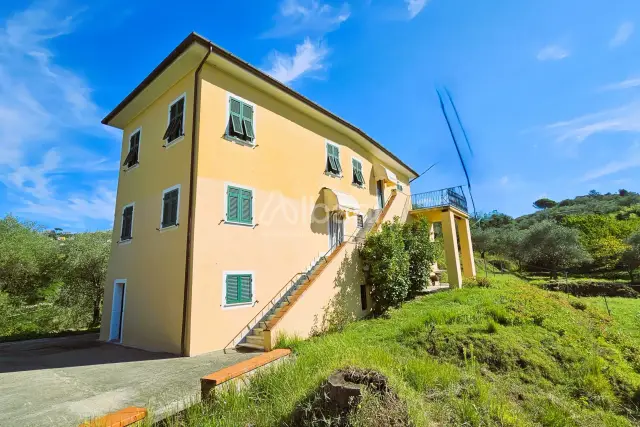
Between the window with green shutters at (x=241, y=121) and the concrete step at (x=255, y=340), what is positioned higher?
the window with green shutters at (x=241, y=121)

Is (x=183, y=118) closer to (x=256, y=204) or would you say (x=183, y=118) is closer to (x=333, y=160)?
(x=256, y=204)

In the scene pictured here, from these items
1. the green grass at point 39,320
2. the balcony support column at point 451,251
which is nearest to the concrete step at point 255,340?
the balcony support column at point 451,251

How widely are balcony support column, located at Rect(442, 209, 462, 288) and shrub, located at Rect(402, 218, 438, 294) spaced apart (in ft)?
6.35

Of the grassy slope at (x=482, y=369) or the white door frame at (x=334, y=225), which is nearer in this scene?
the grassy slope at (x=482, y=369)

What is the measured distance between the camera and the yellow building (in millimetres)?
11203

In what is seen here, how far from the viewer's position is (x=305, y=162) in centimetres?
1623

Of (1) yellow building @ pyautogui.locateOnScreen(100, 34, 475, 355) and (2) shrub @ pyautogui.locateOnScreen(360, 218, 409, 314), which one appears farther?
(2) shrub @ pyautogui.locateOnScreen(360, 218, 409, 314)

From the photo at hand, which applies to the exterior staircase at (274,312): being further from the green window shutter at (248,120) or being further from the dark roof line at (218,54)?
the dark roof line at (218,54)

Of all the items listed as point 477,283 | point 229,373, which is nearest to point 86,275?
point 229,373

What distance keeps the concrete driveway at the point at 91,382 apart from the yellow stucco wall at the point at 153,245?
954mm

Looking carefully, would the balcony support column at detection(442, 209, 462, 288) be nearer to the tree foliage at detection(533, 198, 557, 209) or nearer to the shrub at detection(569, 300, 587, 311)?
the shrub at detection(569, 300, 587, 311)

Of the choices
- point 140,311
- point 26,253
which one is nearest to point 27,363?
point 140,311

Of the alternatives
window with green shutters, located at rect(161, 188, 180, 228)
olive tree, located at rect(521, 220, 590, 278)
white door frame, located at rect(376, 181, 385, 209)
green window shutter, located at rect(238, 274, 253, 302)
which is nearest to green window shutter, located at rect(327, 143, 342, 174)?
white door frame, located at rect(376, 181, 385, 209)

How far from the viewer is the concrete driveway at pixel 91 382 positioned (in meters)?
5.97
